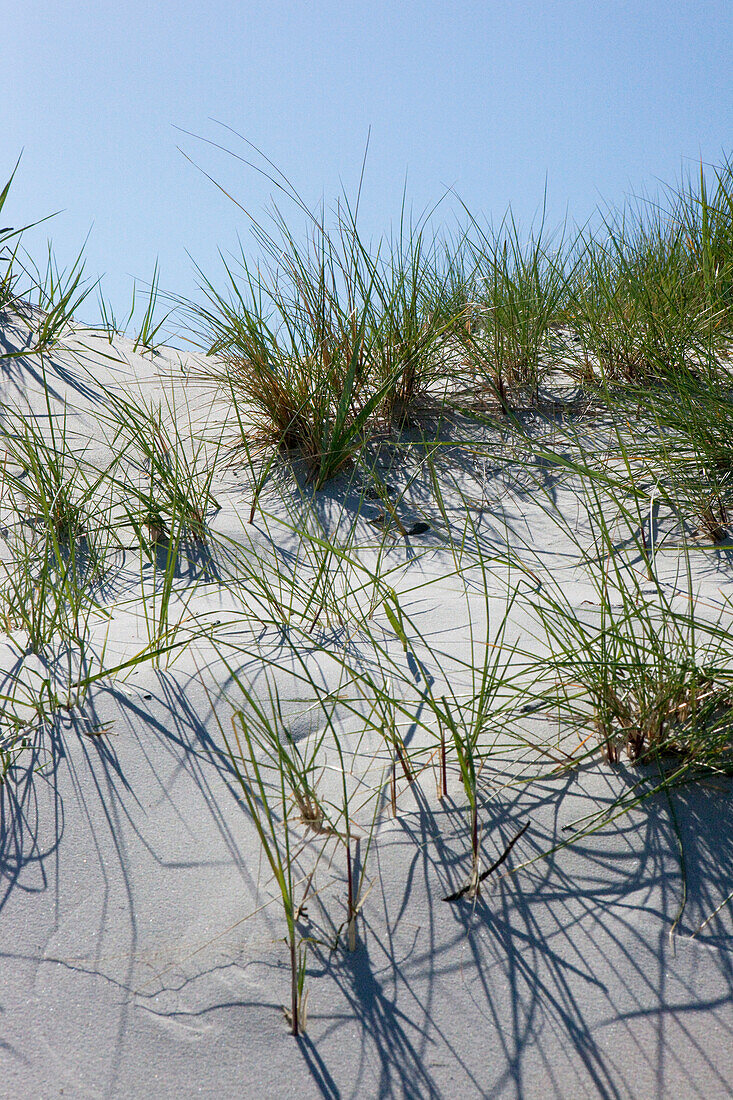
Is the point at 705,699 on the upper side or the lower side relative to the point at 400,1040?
upper

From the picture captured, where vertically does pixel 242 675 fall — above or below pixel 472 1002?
above

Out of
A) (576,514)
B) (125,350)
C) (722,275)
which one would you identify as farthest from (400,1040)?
(125,350)

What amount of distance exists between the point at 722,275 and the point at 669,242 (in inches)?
33.9

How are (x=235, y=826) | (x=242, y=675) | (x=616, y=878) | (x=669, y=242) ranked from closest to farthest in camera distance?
1. (x=616, y=878)
2. (x=235, y=826)
3. (x=242, y=675)
4. (x=669, y=242)

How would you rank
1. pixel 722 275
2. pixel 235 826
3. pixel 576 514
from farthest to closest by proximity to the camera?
pixel 722 275 < pixel 576 514 < pixel 235 826

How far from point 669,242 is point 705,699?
280 centimetres

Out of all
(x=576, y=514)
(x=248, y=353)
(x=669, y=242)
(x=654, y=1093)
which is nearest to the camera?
(x=654, y=1093)

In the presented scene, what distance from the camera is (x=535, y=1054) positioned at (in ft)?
2.77

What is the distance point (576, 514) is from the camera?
2.11 m

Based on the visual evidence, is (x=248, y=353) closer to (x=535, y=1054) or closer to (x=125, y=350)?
(x=125, y=350)

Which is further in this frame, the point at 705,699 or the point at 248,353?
the point at 248,353

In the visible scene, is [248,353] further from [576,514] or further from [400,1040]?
[400,1040]

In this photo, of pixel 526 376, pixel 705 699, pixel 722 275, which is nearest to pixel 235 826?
pixel 705 699

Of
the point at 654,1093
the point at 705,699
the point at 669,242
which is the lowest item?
the point at 654,1093
